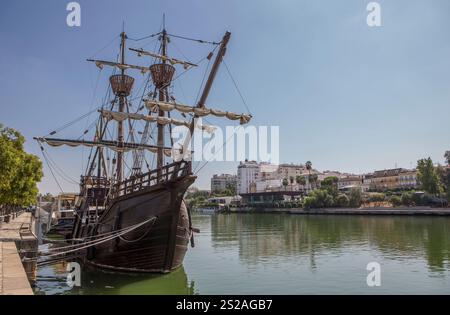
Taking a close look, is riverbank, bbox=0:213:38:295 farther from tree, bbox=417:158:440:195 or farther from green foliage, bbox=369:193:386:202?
green foliage, bbox=369:193:386:202

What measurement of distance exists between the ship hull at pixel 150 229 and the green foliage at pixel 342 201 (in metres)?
89.9

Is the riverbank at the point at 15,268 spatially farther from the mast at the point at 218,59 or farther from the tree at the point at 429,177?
the tree at the point at 429,177

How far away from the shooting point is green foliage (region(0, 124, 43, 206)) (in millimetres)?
24766

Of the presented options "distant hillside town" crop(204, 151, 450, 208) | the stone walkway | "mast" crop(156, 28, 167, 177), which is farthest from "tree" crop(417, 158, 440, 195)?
the stone walkway

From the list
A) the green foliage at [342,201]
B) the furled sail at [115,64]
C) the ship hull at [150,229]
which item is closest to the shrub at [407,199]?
A: the green foliage at [342,201]

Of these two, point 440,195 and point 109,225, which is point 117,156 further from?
point 440,195

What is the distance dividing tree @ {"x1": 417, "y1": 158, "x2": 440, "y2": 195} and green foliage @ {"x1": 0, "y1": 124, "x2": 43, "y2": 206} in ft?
278

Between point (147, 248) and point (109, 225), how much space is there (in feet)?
11.0

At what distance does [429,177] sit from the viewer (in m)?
89.0

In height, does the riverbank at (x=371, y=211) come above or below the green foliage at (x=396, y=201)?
below

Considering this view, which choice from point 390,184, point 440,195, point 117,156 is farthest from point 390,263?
point 390,184

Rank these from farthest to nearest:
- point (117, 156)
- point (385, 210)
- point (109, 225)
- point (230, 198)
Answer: point (230, 198), point (385, 210), point (117, 156), point (109, 225)

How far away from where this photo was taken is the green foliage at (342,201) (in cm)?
10210
